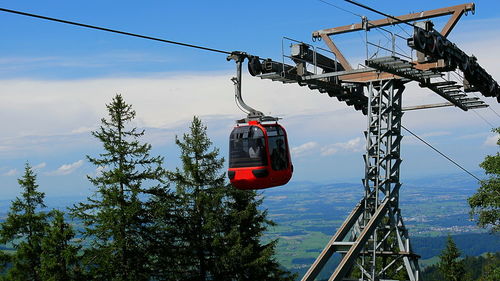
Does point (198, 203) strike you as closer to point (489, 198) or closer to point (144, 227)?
point (144, 227)

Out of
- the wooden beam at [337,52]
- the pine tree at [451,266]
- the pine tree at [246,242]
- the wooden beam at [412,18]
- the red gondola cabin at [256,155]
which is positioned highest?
the wooden beam at [412,18]

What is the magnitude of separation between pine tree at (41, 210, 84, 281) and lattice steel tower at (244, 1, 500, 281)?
13478 mm

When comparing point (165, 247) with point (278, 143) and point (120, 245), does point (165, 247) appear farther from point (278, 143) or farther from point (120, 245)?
point (278, 143)

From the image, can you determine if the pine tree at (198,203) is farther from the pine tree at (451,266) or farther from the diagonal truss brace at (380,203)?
the pine tree at (451,266)

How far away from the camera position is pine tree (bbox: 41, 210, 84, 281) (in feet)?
83.3

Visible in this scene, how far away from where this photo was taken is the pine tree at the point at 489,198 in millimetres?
26734

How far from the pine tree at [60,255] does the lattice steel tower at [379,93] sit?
13478 millimetres

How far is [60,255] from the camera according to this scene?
25.8 meters

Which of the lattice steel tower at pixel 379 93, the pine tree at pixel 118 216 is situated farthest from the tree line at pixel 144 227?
the lattice steel tower at pixel 379 93

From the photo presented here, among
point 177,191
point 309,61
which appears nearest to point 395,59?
point 309,61

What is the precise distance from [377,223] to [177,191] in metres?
14.4

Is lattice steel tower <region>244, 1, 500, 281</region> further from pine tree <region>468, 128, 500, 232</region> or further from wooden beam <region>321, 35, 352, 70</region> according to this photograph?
pine tree <region>468, 128, 500, 232</region>

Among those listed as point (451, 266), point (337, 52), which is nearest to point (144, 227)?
point (337, 52)

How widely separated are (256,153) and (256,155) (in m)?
0.05
